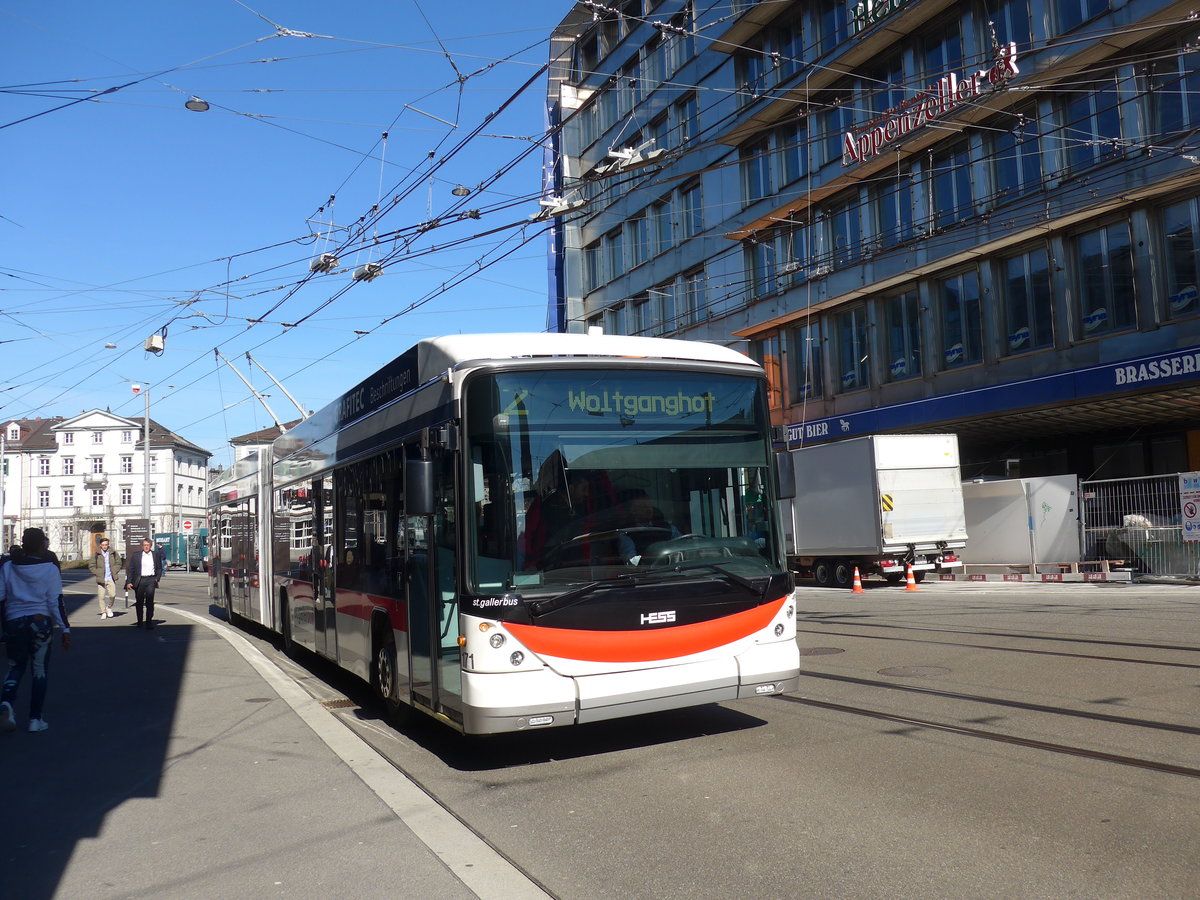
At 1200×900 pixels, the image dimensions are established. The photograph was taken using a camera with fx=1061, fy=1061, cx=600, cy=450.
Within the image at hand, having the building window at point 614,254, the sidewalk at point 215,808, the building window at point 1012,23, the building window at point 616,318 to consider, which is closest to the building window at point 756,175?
the building window at point 614,254

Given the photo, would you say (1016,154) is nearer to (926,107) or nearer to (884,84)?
(926,107)

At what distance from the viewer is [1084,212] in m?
24.6

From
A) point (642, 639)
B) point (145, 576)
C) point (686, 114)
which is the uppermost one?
point (686, 114)

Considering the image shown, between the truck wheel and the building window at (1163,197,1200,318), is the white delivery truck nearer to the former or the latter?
the truck wheel

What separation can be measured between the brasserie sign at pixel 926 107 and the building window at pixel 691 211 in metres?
8.71

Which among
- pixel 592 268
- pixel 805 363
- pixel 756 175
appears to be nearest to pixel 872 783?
pixel 805 363

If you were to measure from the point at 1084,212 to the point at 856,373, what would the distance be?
10.1m

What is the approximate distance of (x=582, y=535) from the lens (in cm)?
680

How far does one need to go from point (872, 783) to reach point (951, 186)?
25537 mm

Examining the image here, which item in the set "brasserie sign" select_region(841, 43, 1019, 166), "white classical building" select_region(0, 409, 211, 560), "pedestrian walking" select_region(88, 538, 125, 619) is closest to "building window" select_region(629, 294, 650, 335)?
"brasserie sign" select_region(841, 43, 1019, 166)

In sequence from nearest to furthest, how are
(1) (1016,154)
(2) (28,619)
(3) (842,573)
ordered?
(2) (28,619)
(3) (842,573)
(1) (1016,154)

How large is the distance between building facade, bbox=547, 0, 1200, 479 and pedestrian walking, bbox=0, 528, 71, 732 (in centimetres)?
800

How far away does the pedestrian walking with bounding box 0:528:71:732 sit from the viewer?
8.92 m

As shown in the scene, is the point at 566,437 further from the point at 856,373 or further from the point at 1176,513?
the point at 856,373
